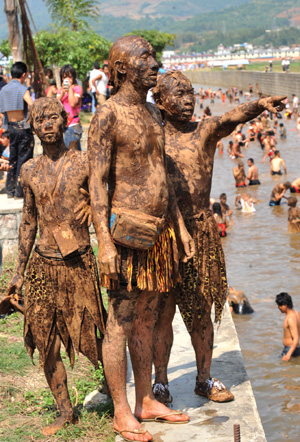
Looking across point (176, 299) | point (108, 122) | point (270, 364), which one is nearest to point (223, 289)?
point (176, 299)

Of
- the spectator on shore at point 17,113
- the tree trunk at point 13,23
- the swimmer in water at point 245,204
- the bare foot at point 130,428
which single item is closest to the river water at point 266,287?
the swimmer in water at point 245,204

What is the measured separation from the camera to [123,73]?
3633 millimetres

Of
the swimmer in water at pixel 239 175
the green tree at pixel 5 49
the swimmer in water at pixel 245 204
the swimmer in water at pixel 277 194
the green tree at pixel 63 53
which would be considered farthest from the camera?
the green tree at pixel 5 49

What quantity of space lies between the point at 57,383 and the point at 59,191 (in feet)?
3.69

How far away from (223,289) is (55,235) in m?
1.13

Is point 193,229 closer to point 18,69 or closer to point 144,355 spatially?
point 144,355

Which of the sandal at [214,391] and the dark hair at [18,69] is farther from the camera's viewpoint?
the dark hair at [18,69]

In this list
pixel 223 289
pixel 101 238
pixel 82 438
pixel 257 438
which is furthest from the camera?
pixel 223 289

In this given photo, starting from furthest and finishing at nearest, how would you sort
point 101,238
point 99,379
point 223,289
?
point 99,379 < point 223,289 < point 101,238

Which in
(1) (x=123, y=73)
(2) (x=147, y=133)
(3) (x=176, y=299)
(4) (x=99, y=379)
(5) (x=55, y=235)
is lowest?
(4) (x=99, y=379)

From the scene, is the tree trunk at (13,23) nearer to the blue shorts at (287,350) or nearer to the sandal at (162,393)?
the blue shorts at (287,350)

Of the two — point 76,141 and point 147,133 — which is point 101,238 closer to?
point 147,133

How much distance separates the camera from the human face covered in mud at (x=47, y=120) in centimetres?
392

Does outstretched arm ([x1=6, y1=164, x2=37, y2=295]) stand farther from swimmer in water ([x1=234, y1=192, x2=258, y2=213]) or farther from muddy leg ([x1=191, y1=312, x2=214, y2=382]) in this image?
swimmer in water ([x1=234, y1=192, x2=258, y2=213])
